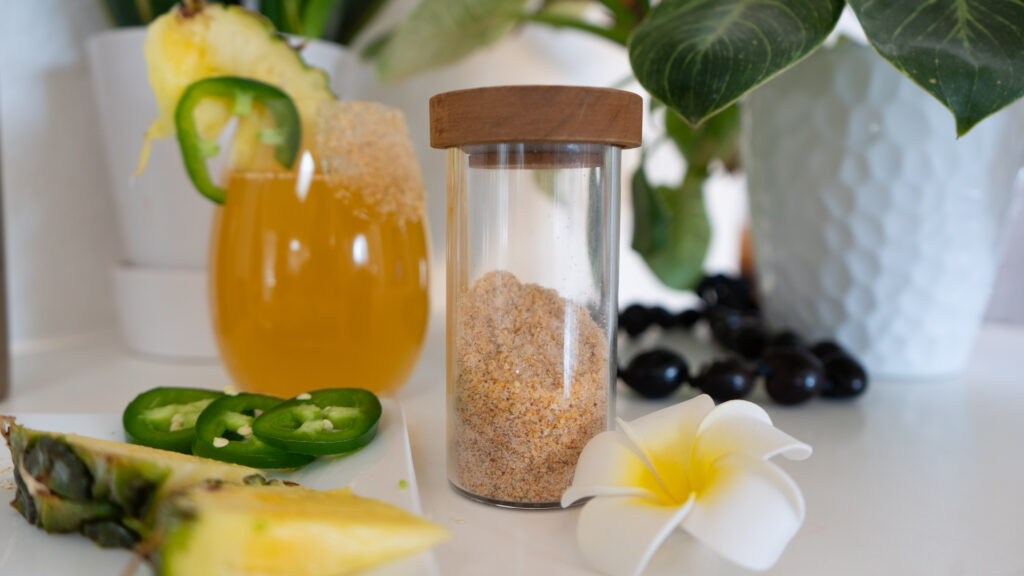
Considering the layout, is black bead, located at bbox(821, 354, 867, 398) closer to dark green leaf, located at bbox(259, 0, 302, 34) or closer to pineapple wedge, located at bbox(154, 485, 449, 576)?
pineapple wedge, located at bbox(154, 485, 449, 576)

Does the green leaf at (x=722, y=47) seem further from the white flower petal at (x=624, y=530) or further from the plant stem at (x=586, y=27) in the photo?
the plant stem at (x=586, y=27)

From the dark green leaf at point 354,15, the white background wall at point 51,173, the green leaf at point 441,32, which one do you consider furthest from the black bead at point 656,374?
the white background wall at point 51,173

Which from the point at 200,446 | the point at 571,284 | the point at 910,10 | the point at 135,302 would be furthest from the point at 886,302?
the point at 135,302

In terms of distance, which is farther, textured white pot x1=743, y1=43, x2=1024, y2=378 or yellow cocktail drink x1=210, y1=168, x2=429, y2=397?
textured white pot x1=743, y1=43, x2=1024, y2=378

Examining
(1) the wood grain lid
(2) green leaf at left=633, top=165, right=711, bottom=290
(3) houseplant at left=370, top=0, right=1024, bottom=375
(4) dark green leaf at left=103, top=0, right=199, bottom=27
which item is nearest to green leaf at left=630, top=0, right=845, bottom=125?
(3) houseplant at left=370, top=0, right=1024, bottom=375

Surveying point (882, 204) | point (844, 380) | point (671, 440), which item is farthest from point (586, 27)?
point (671, 440)

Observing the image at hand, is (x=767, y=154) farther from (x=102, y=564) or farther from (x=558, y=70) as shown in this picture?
(x=102, y=564)
